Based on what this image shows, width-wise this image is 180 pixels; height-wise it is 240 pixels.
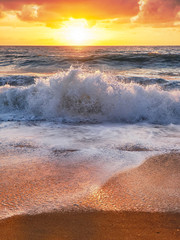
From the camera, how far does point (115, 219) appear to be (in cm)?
197

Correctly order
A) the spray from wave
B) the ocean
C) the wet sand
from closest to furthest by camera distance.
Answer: the wet sand < the ocean < the spray from wave

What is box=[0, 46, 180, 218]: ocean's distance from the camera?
241cm

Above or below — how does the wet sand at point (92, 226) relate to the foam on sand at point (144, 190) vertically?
below

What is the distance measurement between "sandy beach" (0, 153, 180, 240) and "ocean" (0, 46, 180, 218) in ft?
0.29

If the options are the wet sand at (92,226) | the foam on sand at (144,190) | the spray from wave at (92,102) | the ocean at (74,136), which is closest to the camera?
the wet sand at (92,226)

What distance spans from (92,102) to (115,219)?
451 cm

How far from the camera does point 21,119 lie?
18.9 feet

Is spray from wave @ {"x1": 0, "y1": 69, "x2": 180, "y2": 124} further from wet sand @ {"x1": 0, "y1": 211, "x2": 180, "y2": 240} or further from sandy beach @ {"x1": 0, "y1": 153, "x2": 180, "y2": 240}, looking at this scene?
wet sand @ {"x1": 0, "y1": 211, "x2": 180, "y2": 240}

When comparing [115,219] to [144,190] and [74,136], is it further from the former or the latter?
[74,136]

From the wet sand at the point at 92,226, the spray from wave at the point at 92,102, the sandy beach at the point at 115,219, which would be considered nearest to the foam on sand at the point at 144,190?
the sandy beach at the point at 115,219

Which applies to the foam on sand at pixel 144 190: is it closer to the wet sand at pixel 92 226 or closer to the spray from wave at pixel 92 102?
the wet sand at pixel 92 226

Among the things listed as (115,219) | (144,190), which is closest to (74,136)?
(144,190)

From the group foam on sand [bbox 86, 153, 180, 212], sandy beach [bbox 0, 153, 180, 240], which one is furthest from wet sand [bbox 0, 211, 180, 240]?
foam on sand [bbox 86, 153, 180, 212]

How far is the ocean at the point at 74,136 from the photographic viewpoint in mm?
2410
